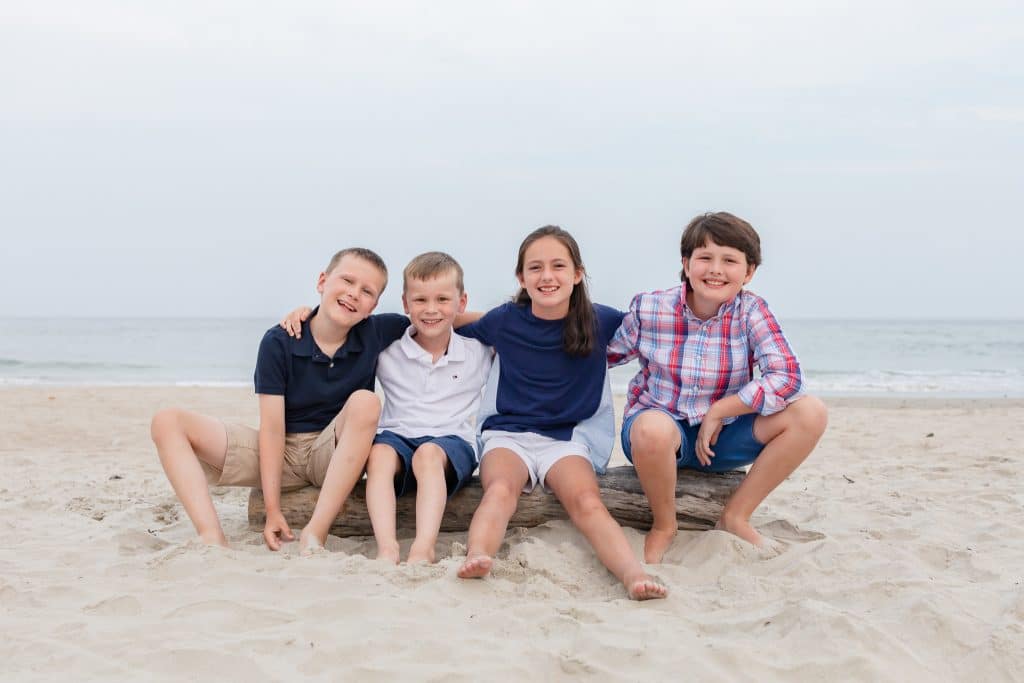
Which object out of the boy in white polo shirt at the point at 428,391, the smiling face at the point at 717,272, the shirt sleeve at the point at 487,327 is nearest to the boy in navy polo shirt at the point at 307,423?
the boy in white polo shirt at the point at 428,391

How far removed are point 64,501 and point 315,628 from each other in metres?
2.68

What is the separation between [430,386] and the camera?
3.74 metres

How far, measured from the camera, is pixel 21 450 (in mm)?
6312

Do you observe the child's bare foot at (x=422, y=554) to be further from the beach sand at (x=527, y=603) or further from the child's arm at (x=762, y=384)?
the child's arm at (x=762, y=384)

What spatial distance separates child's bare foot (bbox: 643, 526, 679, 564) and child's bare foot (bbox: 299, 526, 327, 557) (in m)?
1.30

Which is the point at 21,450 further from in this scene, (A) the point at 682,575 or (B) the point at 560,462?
(A) the point at 682,575

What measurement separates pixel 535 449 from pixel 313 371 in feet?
3.42

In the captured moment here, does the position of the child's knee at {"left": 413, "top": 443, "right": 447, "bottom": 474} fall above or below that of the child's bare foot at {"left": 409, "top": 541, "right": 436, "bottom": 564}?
above

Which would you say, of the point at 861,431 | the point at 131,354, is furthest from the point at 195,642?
the point at 131,354

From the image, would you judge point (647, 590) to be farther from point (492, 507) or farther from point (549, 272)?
point (549, 272)

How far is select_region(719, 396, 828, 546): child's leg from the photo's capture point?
334 centimetres

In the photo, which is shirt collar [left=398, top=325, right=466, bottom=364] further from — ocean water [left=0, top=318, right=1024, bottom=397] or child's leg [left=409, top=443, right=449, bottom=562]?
ocean water [left=0, top=318, right=1024, bottom=397]

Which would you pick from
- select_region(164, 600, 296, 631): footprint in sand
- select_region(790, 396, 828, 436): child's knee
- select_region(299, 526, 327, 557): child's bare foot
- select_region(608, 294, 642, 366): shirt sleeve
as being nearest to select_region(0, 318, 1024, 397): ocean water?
select_region(608, 294, 642, 366): shirt sleeve

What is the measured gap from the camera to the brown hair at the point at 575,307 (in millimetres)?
3607
